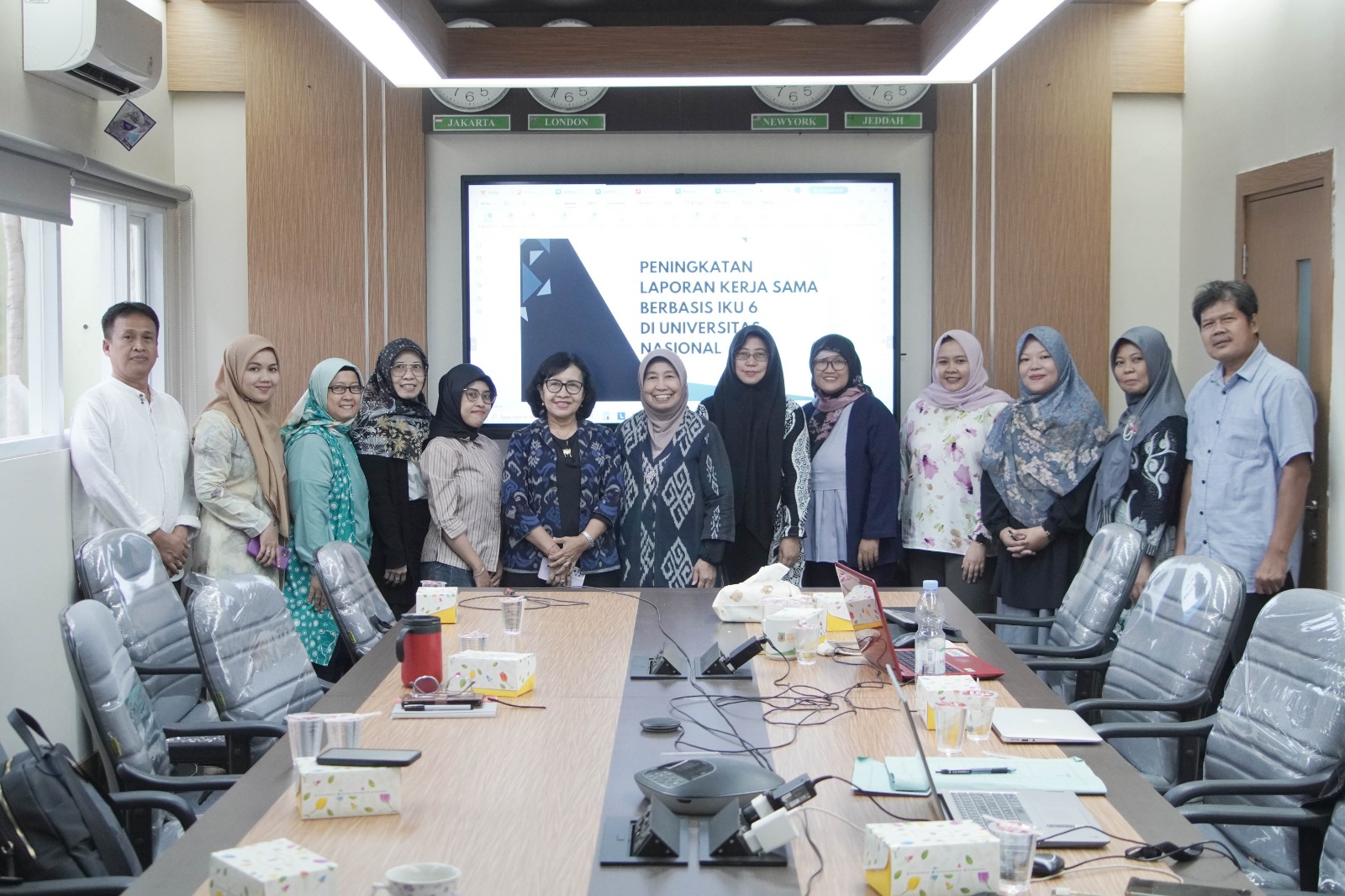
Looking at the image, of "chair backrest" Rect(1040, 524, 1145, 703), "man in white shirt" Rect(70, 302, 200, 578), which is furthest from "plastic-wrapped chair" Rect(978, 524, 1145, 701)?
"man in white shirt" Rect(70, 302, 200, 578)

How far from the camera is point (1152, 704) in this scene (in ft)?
9.29

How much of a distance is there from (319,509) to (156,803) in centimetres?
220

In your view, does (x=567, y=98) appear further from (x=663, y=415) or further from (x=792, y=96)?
(x=663, y=415)

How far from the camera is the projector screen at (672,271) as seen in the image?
215 inches

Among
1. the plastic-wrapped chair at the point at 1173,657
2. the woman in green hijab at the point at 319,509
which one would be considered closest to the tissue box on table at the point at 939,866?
the plastic-wrapped chair at the point at 1173,657

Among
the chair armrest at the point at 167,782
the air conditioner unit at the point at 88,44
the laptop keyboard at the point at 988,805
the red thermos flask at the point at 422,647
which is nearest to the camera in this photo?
the laptop keyboard at the point at 988,805

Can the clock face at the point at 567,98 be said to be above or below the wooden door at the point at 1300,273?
above

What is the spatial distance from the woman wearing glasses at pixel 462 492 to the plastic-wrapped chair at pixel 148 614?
1.16 m

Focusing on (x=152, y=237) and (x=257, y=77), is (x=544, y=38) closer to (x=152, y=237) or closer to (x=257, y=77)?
(x=257, y=77)

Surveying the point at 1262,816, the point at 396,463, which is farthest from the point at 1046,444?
the point at 396,463

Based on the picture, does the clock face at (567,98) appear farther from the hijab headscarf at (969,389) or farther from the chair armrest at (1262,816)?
the chair armrest at (1262,816)

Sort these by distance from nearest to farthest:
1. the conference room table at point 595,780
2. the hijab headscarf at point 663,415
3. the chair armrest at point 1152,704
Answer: the conference room table at point 595,780
the chair armrest at point 1152,704
the hijab headscarf at point 663,415

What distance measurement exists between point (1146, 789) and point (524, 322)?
13.2 ft

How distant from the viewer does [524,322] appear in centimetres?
552
